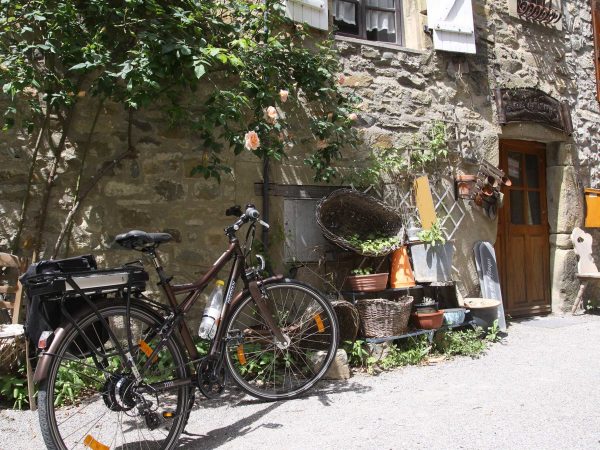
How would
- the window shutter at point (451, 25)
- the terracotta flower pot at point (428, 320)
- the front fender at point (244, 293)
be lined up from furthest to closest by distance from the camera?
the window shutter at point (451, 25) → the terracotta flower pot at point (428, 320) → the front fender at point (244, 293)

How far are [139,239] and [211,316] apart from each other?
0.68 metres

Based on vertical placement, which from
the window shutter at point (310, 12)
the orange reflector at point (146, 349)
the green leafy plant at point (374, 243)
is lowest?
the orange reflector at point (146, 349)

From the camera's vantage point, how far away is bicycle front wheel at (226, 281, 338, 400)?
3.28m

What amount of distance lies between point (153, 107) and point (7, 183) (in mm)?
1104

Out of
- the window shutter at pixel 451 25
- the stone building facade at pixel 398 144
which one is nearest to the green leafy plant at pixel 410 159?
the stone building facade at pixel 398 144

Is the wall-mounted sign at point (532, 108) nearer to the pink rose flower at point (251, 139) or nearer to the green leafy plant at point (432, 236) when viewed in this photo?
the green leafy plant at point (432, 236)

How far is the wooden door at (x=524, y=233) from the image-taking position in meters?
6.02

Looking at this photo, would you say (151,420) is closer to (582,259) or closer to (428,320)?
(428,320)

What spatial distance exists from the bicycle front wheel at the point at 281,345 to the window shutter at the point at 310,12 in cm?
240

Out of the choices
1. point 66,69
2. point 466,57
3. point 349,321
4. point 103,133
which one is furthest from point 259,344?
point 466,57

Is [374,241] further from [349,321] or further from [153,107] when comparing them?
[153,107]

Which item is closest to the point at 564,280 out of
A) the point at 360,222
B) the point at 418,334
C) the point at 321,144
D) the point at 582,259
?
the point at 582,259

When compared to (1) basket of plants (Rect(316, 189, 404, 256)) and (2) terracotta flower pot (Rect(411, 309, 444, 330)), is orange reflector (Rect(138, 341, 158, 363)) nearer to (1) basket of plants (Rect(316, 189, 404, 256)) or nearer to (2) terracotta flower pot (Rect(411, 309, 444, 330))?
(1) basket of plants (Rect(316, 189, 404, 256))

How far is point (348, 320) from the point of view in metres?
4.09
